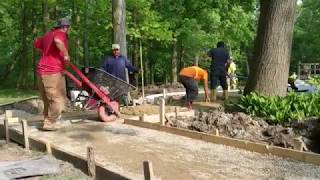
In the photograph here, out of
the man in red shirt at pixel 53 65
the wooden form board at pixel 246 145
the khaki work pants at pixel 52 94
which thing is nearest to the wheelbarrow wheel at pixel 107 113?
Answer: the wooden form board at pixel 246 145

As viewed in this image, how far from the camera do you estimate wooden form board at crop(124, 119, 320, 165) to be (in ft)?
22.2

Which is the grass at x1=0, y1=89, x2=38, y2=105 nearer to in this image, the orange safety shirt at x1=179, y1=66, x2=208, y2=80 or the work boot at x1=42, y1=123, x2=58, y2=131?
the orange safety shirt at x1=179, y1=66, x2=208, y2=80

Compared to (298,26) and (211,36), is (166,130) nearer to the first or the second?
(211,36)

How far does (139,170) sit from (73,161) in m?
1.03

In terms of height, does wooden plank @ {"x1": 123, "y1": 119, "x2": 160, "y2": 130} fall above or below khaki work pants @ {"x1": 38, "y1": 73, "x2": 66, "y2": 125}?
below

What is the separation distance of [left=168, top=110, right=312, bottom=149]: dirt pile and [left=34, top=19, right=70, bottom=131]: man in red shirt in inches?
86.2

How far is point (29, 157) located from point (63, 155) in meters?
0.77

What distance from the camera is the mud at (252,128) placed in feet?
28.0

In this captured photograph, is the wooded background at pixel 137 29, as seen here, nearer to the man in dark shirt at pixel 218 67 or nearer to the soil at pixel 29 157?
the man in dark shirt at pixel 218 67

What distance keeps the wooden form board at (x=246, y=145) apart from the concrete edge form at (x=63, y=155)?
215cm

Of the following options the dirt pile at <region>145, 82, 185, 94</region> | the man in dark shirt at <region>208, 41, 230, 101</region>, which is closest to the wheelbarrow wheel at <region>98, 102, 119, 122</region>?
the man in dark shirt at <region>208, 41, 230, 101</region>

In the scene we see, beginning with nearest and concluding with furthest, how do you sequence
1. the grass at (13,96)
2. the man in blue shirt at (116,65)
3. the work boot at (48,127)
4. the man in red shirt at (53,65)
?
the man in red shirt at (53,65) < the work boot at (48,127) < the man in blue shirt at (116,65) < the grass at (13,96)

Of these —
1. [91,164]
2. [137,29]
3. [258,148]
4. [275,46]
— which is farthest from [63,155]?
[137,29]

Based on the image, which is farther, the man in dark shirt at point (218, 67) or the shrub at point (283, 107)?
the man in dark shirt at point (218, 67)
